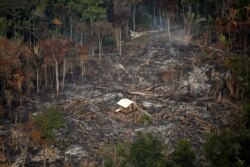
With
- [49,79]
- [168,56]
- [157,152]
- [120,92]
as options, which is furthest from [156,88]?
[157,152]

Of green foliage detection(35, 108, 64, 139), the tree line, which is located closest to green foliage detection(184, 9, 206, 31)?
the tree line

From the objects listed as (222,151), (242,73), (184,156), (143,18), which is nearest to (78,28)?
(143,18)

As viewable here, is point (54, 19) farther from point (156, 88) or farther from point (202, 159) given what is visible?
point (202, 159)

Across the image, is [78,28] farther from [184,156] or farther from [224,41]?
[184,156]

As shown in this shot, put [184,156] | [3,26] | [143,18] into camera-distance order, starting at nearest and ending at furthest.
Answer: [184,156], [3,26], [143,18]

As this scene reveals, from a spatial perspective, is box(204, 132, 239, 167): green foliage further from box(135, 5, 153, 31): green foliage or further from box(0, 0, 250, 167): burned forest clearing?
box(135, 5, 153, 31): green foliage

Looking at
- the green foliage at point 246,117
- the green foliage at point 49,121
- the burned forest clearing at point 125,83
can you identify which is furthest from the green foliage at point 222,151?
the green foliage at point 49,121

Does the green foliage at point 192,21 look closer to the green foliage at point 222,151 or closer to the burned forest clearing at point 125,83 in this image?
the burned forest clearing at point 125,83

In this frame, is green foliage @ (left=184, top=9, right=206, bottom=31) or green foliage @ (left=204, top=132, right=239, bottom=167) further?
green foliage @ (left=184, top=9, right=206, bottom=31)

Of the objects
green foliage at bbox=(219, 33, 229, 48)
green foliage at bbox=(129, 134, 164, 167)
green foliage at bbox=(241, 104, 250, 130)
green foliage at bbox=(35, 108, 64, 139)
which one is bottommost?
green foliage at bbox=(35, 108, 64, 139)
